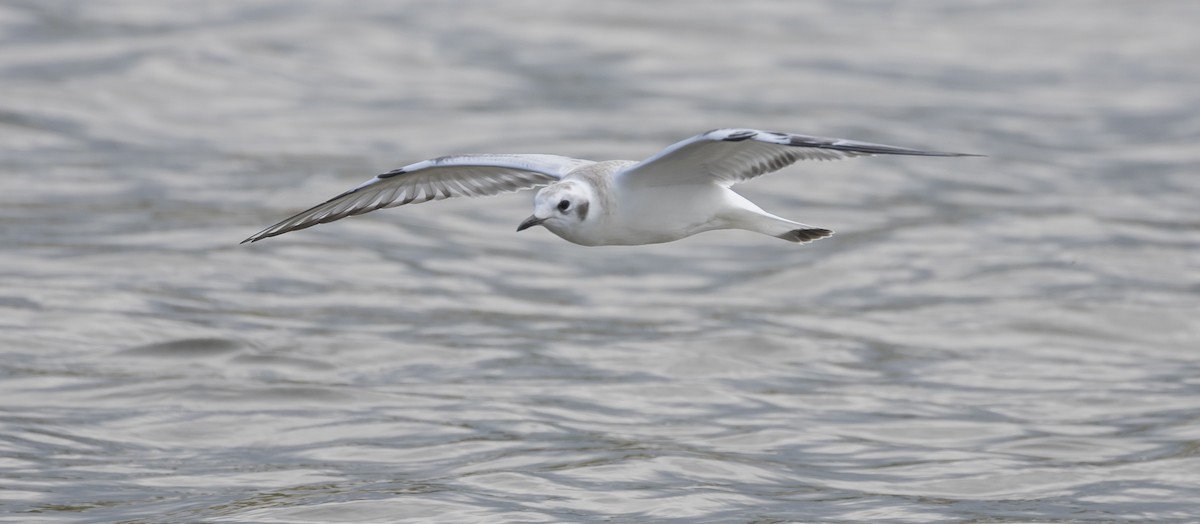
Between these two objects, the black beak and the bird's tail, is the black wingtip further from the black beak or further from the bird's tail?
the black beak

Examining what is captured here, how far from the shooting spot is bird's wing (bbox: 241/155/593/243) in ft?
37.8

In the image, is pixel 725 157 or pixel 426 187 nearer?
pixel 725 157

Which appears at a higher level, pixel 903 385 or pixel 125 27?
pixel 125 27

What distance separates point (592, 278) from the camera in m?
20.7

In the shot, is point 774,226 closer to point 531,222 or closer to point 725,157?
point 725,157

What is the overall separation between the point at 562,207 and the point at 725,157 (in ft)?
3.76

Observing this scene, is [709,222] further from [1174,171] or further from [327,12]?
[327,12]

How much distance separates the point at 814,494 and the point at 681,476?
40.1 inches

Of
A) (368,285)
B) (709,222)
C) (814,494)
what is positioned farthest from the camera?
(368,285)

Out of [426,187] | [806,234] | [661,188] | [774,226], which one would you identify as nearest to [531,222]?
[661,188]

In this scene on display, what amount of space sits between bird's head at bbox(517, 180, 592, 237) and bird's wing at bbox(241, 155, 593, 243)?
3.55 feet

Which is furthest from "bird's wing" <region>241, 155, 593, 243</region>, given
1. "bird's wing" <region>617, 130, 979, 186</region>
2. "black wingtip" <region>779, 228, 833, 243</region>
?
"black wingtip" <region>779, 228, 833, 243</region>

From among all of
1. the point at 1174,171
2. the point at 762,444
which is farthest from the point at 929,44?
the point at 762,444

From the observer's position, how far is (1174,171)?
966 inches
